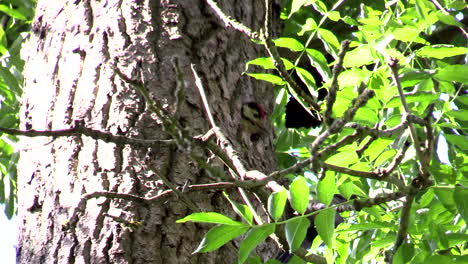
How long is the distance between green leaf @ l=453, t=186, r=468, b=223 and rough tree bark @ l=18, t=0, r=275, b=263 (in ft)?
1.81

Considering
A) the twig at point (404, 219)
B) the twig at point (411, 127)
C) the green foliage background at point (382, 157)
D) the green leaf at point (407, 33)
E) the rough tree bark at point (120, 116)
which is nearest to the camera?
the twig at point (411, 127)

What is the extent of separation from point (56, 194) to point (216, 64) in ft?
1.81

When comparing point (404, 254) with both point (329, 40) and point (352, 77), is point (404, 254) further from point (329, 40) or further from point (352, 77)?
point (329, 40)

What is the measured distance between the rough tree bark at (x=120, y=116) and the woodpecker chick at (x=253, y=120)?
2 centimetres

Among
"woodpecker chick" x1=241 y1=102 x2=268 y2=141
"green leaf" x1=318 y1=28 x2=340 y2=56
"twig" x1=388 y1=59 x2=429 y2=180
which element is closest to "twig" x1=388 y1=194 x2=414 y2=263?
"twig" x1=388 y1=59 x2=429 y2=180

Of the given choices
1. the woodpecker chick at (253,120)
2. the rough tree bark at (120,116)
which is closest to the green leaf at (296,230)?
the rough tree bark at (120,116)

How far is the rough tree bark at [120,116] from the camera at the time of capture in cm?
160

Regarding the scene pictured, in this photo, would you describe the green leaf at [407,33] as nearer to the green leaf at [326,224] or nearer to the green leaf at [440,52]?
the green leaf at [440,52]

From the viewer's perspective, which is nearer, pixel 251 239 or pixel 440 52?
pixel 251 239

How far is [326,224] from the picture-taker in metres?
1.35

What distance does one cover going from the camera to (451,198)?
1.40 meters

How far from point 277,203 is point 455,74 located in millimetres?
423

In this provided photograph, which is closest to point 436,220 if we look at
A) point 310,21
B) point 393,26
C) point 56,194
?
point 393,26

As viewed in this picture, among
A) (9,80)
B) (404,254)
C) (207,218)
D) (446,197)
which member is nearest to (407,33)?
(446,197)
